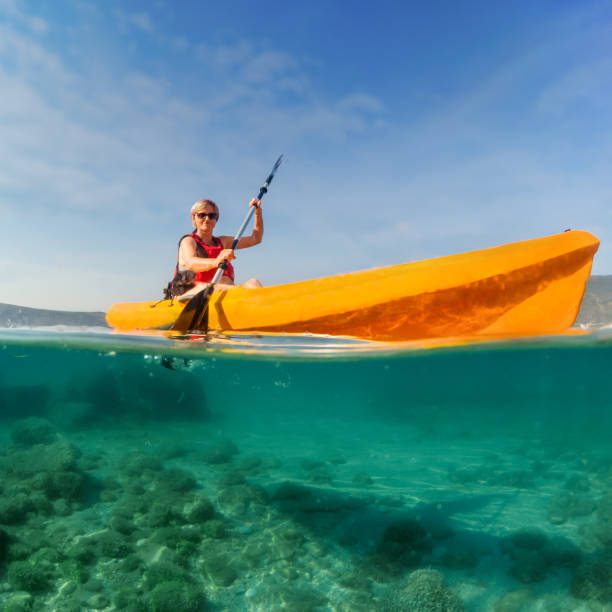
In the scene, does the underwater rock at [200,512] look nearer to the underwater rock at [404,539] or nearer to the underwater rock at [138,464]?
the underwater rock at [138,464]

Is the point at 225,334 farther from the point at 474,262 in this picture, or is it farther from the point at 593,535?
the point at 593,535

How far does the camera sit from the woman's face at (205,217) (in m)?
6.98

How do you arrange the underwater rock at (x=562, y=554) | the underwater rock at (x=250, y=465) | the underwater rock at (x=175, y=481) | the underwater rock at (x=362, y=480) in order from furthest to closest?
the underwater rock at (x=250, y=465) → the underwater rock at (x=362, y=480) → the underwater rock at (x=175, y=481) → the underwater rock at (x=562, y=554)

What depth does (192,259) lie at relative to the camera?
21.2 ft

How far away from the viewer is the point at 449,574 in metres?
5.46

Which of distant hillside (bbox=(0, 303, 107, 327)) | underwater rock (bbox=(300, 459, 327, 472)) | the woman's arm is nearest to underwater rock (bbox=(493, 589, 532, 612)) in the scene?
the woman's arm

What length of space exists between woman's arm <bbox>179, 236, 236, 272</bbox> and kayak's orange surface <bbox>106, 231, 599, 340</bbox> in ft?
2.08

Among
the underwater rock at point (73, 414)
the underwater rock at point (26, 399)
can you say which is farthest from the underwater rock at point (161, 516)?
the underwater rock at point (26, 399)

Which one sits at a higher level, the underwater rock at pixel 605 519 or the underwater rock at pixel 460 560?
the underwater rock at pixel 605 519

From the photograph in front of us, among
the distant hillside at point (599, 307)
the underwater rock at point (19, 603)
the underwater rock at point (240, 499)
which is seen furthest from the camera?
the distant hillside at point (599, 307)

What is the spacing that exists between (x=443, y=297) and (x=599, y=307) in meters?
4.46

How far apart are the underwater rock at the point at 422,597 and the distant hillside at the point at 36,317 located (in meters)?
8.75

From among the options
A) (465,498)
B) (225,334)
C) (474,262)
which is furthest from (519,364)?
(225,334)

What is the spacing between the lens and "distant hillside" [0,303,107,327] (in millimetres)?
10250
